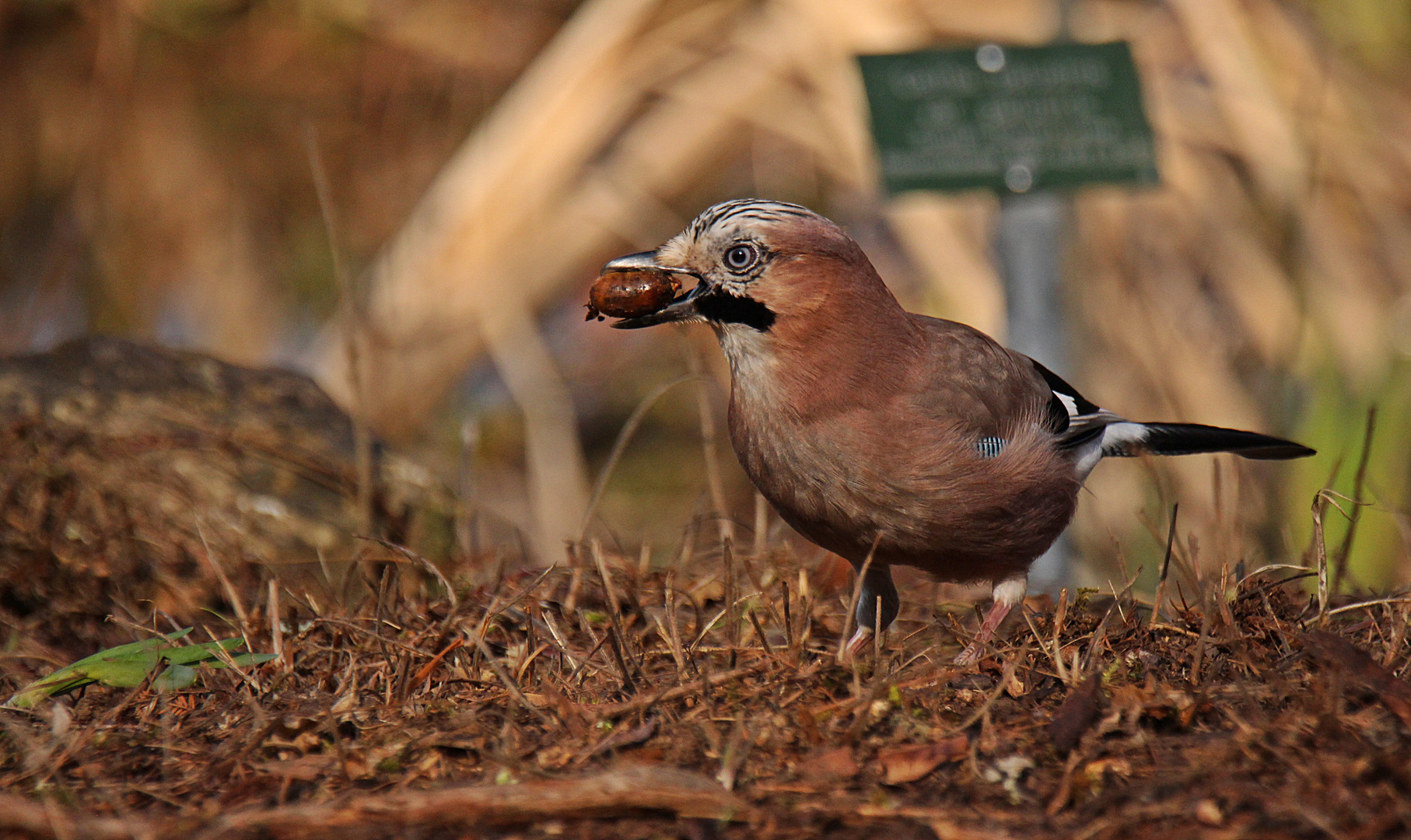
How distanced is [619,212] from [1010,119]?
307cm

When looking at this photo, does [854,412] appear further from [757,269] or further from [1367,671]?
[1367,671]

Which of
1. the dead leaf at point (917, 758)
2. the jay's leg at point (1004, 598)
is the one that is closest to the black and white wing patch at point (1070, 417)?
the jay's leg at point (1004, 598)

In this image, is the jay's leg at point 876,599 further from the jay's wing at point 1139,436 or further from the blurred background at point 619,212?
the blurred background at point 619,212

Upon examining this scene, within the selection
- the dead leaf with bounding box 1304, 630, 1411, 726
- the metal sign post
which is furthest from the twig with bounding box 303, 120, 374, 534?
the dead leaf with bounding box 1304, 630, 1411, 726

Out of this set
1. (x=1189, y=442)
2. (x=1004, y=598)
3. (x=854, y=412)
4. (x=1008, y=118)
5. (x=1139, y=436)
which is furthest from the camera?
(x=1008, y=118)

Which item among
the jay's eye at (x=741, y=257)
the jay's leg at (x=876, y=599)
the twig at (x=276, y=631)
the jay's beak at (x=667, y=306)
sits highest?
the jay's eye at (x=741, y=257)

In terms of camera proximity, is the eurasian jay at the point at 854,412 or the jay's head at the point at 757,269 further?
the jay's head at the point at 757,269

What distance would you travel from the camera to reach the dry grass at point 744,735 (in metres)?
2.15

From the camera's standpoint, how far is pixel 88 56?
26.2 ft

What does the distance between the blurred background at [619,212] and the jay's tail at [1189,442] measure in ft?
3.26

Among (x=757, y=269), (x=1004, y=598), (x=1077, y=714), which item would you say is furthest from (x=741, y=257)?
(x=1077, y=714)

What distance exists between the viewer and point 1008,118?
14.5ft

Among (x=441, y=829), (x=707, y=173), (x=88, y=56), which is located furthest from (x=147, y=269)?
(x=441, y=829)

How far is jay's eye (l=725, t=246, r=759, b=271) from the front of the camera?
10.6 ft
